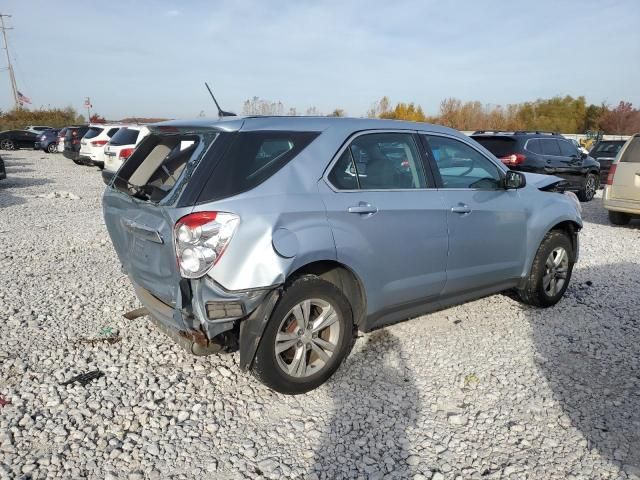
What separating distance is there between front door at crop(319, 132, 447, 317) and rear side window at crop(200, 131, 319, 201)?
0.31 meters

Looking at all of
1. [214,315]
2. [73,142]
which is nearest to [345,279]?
[214,315]

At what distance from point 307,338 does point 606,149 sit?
54.4 ft

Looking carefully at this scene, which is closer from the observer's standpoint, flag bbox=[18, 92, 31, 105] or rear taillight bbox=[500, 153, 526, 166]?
rear taillight bbox=[500, 153, 526, 166]

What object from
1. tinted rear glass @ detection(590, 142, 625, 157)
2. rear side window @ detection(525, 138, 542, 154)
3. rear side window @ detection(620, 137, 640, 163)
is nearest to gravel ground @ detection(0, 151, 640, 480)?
rear side window @ detection(620, 137, 640, 163)

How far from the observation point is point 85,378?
11.2 ft

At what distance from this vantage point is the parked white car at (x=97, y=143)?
16984mm

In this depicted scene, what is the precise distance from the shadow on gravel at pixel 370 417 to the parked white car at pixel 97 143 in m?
15.7

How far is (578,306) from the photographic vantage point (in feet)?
16.6

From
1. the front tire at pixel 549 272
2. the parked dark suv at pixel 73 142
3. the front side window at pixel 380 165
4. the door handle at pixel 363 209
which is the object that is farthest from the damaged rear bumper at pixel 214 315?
the parked dark suv at pixel 73 142

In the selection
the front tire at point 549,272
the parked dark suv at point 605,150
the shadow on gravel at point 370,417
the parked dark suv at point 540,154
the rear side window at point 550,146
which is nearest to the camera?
the shadow on gravel at point 370,417

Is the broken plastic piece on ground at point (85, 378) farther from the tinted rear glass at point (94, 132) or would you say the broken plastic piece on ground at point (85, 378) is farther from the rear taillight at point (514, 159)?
the tinted rear glass at point (94, 132)

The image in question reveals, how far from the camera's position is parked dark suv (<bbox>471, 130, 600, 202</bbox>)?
10.4m

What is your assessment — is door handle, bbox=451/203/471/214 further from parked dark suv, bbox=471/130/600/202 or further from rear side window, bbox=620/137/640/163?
parked dark suv, bbox=471/130/600/202

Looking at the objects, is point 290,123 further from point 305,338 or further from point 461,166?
point 461,166
